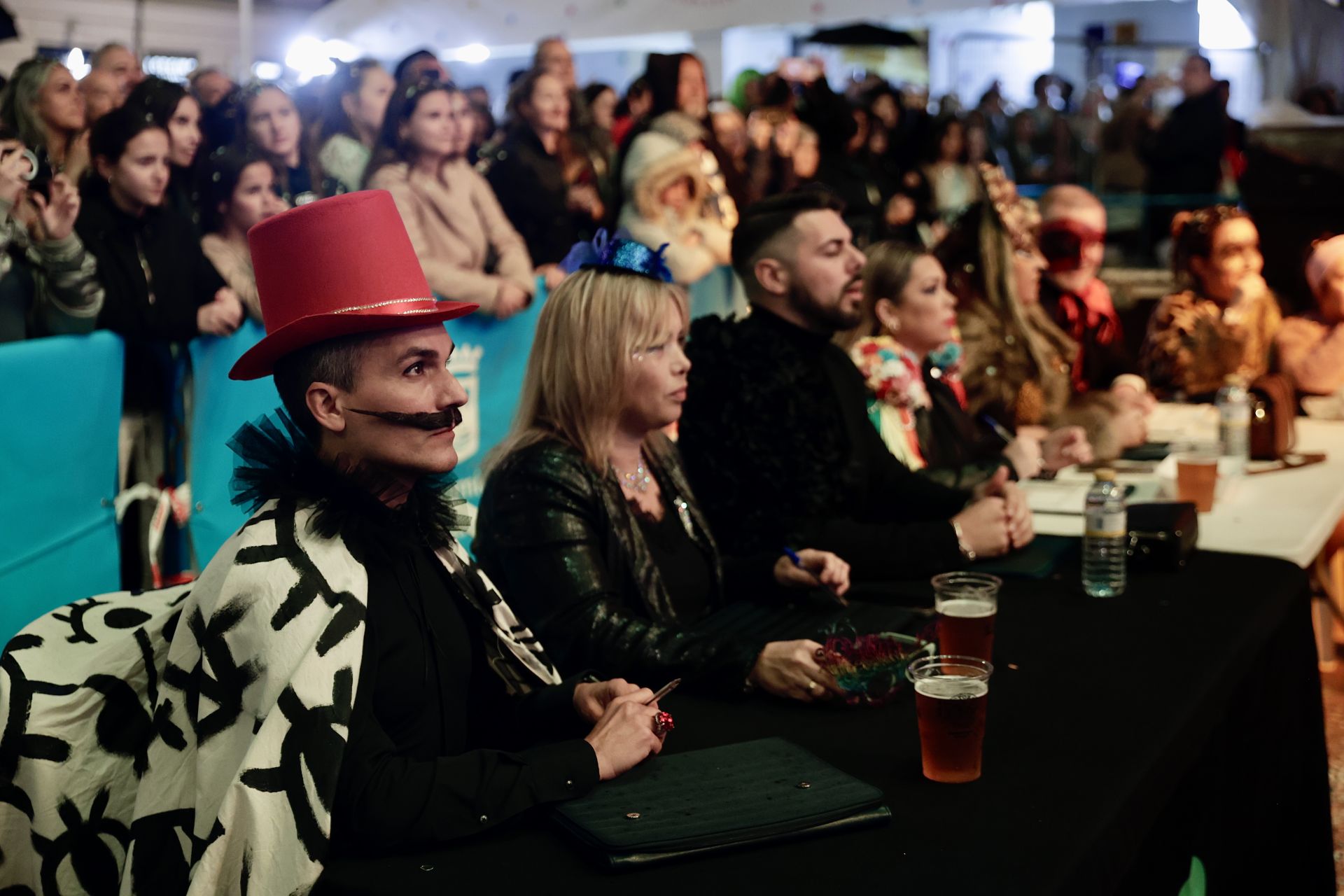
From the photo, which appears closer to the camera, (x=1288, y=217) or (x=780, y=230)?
(x=780, y=230)

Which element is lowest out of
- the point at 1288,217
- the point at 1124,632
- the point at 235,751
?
the point at 1124,632

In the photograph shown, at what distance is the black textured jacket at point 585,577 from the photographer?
7.07 ft

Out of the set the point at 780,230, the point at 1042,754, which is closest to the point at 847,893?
the point at 1042,754

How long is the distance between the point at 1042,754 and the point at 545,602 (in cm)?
86

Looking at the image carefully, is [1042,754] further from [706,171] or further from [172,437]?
[706,171]

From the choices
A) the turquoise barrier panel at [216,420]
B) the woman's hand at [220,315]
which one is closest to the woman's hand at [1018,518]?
the turquoise barrier panel at [216,420]

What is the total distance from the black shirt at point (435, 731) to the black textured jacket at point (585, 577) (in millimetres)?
235

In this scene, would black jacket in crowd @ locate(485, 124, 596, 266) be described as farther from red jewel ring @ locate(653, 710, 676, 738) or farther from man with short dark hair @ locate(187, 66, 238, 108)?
red jewel ring @ locate(653, 710, 676, 738)

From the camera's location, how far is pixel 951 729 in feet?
5.61

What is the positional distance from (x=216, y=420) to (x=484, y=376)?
103 cm

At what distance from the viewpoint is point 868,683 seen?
6.66 ft

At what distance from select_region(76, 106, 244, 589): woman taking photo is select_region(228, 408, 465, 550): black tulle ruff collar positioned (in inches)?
82.0

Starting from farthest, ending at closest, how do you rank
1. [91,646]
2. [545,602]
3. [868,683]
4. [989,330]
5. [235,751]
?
[989,330] → [545,602] → [868,683] → [91,646] → [235,751]

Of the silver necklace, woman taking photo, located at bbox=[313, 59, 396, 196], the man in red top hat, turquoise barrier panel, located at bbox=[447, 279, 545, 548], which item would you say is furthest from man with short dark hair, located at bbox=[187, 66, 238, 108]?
the man in red top hat
